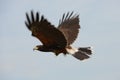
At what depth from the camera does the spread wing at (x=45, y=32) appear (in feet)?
44.4

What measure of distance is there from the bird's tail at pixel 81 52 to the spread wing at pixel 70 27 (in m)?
0.45

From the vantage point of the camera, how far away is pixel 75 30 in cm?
1638

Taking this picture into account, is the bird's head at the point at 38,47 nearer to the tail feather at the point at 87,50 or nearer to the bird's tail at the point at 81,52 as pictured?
the bird's tail at the point at 81,52

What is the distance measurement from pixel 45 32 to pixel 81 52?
1.66 metres

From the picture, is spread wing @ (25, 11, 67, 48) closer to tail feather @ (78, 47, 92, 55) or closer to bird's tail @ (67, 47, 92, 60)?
bird's tail @ (67, 47, 92, 60)

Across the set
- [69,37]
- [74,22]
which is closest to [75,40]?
[69,37]

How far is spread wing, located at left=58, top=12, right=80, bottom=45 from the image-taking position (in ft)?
52.2

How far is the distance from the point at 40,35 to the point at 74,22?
9.98 feet

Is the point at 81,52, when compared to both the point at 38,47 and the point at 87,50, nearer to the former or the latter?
the point at 87,50

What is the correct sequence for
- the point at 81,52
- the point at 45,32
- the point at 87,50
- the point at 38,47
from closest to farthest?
the point at 45,32
the point at 38,47
the point at 81,52
the point at 87,50

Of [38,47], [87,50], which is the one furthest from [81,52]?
[38,47]

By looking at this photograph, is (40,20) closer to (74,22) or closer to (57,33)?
(57,33)

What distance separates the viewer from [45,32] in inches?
547

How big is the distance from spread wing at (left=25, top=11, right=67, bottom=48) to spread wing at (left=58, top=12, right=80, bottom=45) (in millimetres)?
1237
